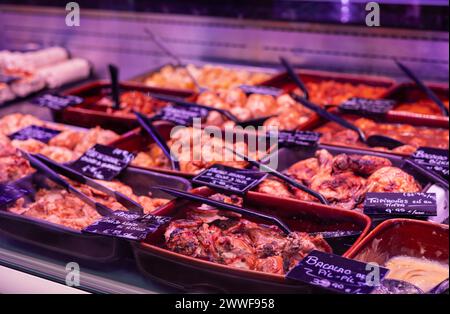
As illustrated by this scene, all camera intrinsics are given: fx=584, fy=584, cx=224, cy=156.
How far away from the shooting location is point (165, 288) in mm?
1737

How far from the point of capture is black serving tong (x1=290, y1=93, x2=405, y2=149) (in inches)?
105

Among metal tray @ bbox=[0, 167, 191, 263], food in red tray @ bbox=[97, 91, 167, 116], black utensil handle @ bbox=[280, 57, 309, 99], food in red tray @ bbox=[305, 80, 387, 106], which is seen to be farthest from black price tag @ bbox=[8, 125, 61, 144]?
food in red tray @ bbox=[305, 80, 387, 106]

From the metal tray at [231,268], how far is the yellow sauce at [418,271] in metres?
0.14

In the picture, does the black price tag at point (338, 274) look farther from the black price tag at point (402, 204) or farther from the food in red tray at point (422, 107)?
the food in red tray at point (422, 107)

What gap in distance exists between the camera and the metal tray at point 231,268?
5.11 ft

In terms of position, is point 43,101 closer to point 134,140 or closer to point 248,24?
point 134,140

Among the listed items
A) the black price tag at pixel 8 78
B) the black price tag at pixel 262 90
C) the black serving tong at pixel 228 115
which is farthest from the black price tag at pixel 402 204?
the black price tag at pixel 8 78

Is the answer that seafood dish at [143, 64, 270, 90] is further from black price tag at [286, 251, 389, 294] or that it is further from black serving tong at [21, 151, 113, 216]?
black price tag at [286, 251, 389, 294]

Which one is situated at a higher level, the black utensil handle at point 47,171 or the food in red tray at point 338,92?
the food in red tray at point 338,92

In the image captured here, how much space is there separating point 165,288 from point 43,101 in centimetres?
189

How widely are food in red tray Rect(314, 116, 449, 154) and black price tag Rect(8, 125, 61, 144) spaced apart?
1334 mm

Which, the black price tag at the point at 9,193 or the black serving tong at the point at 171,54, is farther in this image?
the black serving tong at the point at 171,54

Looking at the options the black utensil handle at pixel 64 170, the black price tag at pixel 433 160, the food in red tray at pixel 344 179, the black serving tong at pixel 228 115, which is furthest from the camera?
the black serving tong at pixel 228 115

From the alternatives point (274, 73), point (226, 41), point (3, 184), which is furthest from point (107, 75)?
point (3, 184)
